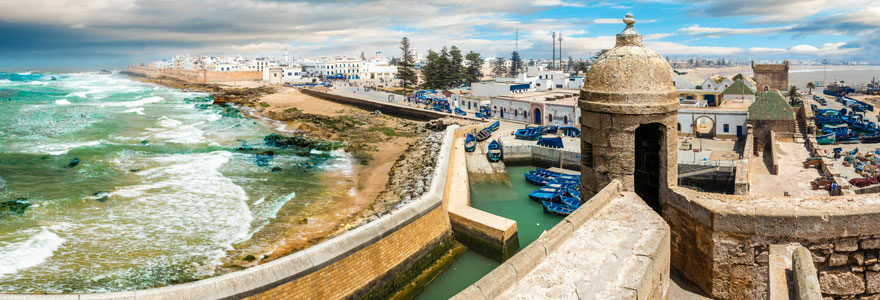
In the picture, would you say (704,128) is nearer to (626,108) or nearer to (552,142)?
(552,142)

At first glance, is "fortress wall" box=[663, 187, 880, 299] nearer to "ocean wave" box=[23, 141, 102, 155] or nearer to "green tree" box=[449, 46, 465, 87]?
"ocean wave" box=[23, 141, 102, 155]

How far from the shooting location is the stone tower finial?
7.98 m

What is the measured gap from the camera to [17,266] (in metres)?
14.7

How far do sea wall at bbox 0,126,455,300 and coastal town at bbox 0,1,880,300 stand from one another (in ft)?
0.19

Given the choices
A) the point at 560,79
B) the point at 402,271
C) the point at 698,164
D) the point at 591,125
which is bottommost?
the point at 402,271

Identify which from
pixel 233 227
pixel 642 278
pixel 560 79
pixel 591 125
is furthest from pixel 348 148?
pixel 560 79

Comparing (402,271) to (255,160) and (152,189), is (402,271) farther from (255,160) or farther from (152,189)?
(255,160)

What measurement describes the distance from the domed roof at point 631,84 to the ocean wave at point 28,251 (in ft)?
56.4

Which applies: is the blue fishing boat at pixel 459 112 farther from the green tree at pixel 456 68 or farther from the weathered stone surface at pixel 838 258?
the weathered stone surface at pixel 838 258

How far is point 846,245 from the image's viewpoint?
538cm

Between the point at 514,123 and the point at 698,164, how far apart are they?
19595 mm

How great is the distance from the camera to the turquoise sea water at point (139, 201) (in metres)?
14.7

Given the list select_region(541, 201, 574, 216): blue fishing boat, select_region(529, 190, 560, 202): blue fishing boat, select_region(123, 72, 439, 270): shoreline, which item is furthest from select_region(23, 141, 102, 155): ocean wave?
select_region(541, 201, 574, 216): blue fishing boat

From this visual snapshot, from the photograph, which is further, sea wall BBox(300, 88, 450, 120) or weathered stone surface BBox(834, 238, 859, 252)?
sea wall BBox(300, 88, 450, 120)
